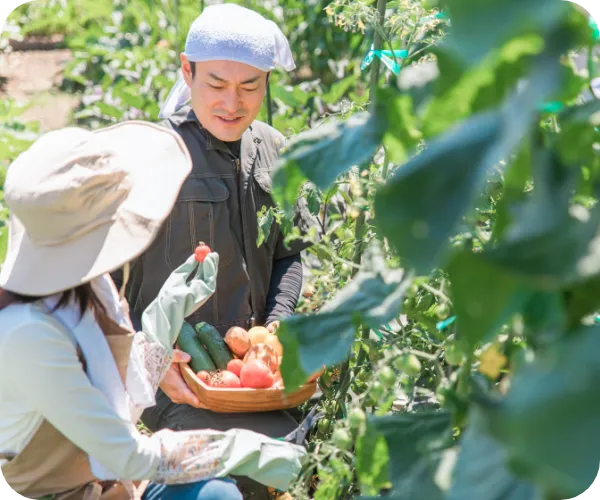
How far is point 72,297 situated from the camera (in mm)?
1710

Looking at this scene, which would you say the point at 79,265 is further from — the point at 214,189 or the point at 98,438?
the point at 214,189

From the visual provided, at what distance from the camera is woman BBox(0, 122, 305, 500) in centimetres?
162

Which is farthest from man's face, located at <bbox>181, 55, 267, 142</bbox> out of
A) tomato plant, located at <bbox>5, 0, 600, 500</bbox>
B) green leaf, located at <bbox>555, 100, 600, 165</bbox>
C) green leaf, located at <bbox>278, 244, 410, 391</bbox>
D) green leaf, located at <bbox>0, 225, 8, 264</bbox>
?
green leaf, located at <bbox>555, 100, 600, 165</bbox>

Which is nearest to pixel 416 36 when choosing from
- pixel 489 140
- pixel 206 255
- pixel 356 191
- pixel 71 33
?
pixel 356 191

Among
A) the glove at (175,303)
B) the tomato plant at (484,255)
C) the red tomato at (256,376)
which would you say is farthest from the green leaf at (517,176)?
the red tomato at (256,376)

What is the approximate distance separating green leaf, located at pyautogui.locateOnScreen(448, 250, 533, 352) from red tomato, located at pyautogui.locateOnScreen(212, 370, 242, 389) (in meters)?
1.64

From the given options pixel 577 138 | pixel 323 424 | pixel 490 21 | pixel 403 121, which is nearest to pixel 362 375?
pixel 323 424

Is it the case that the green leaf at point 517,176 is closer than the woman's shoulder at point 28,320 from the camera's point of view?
Yes

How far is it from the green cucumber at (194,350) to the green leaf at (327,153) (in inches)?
54.2

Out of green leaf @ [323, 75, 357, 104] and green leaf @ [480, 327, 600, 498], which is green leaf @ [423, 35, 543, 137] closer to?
green leaf @ [480, 327, 600, 498]

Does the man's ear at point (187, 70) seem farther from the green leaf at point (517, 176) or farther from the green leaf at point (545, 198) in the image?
the green leaf at point (545, 198)

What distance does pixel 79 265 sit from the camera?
1.66 metres

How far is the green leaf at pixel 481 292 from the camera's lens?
29.6 inches

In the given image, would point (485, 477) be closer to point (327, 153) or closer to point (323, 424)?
point (327, 153)
